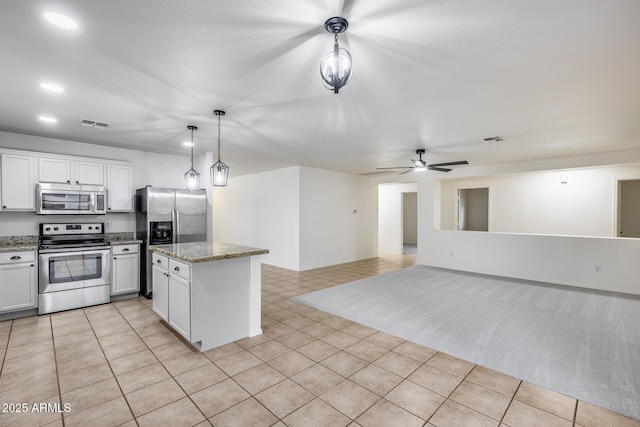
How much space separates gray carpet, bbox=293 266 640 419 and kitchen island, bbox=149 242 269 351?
1323 mm

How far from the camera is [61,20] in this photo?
1.72m

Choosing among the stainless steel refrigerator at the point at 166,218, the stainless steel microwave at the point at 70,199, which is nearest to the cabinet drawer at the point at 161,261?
the stainless steel refrigerator at the point at 166,218

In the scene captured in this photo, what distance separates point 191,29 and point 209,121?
73.6 inches

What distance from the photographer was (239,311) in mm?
3203

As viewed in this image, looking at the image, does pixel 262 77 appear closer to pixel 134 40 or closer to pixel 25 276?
pixel 134 40

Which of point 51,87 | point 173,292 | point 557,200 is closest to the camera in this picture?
point 51,87

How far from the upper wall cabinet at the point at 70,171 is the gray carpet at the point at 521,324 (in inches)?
145

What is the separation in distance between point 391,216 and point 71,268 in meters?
8.26

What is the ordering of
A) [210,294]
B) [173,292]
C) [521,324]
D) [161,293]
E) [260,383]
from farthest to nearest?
[521,324]
[161,293]
[173,292]
[210,294]
[260,383]

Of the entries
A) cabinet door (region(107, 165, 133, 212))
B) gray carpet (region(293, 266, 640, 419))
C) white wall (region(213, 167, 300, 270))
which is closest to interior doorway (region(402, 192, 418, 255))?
gray carpet (region(293, 266, 640, 419))

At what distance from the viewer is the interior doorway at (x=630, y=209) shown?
23.9 feet

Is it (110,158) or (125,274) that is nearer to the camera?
(125,274)

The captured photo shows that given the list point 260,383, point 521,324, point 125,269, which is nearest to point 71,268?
point 125,269

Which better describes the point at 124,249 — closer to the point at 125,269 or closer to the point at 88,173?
the point at 125,269
